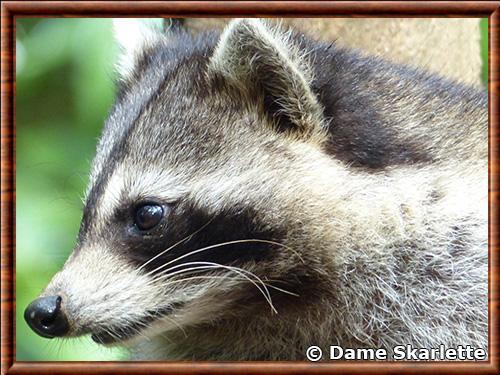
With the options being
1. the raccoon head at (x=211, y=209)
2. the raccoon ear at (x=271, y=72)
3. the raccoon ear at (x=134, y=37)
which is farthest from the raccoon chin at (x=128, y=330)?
the raccoon ear at (x=134, y=37)

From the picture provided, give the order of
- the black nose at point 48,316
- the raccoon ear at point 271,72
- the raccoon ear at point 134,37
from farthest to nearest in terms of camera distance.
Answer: the raccoon ear at point 134,37 → the raccoon ear at point 271,72 → the black nose at point 48,316

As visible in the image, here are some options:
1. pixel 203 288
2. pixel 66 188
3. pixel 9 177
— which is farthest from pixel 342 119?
pixel 66 188

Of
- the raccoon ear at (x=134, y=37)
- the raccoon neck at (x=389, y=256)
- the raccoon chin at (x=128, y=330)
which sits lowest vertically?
the raccoon chin at (x=128, y=330)

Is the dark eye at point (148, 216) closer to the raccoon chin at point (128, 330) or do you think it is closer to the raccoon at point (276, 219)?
the raccoon at point (276, 219)

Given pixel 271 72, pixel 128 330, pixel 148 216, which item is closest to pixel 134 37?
pixel 271 72

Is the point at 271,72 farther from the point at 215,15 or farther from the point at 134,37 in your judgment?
the point at 134,37

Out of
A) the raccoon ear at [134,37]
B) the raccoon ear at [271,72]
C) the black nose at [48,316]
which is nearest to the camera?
the black nose at [48,316]

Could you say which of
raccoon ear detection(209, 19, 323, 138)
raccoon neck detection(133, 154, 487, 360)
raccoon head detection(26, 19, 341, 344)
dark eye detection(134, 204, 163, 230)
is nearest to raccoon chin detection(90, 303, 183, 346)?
raccoon head detection(26, 19, 341, 344)

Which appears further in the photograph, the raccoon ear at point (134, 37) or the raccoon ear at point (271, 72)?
the raccoon ear at point (134, 37)
